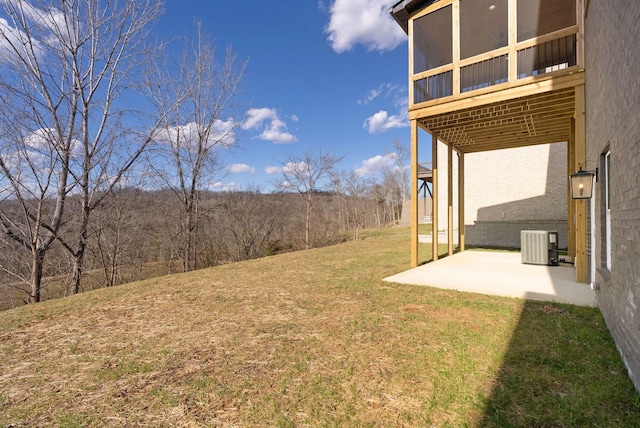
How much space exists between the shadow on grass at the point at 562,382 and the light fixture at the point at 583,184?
6.10ft

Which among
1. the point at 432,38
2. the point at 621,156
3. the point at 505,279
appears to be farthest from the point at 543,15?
the point at 621,156

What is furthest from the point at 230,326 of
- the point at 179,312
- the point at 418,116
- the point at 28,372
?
the point at 418,116

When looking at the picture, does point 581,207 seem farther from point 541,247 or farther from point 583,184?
point 541,247

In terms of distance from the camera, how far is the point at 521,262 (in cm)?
723

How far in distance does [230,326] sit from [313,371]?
1591mm

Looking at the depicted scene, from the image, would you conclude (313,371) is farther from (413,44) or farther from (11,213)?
(11,213)

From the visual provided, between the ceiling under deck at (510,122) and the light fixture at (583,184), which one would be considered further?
the ceiling under deck at (510,122)

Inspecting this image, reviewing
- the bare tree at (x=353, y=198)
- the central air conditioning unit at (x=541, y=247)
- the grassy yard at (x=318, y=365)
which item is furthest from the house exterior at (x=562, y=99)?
the bare tree at (x=353, y=198)

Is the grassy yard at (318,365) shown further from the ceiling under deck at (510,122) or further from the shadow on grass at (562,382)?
the ceiling under deck at (510,122)

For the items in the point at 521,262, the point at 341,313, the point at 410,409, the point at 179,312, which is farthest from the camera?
the point at 521,262

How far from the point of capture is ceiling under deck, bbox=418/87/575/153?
6039mm

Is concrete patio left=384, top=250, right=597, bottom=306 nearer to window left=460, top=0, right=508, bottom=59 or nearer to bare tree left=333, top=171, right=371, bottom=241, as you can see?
window left=460, top=0, right=508, bottom=59

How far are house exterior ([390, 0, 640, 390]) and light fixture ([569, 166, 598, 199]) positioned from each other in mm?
95

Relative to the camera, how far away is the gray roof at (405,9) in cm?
668
